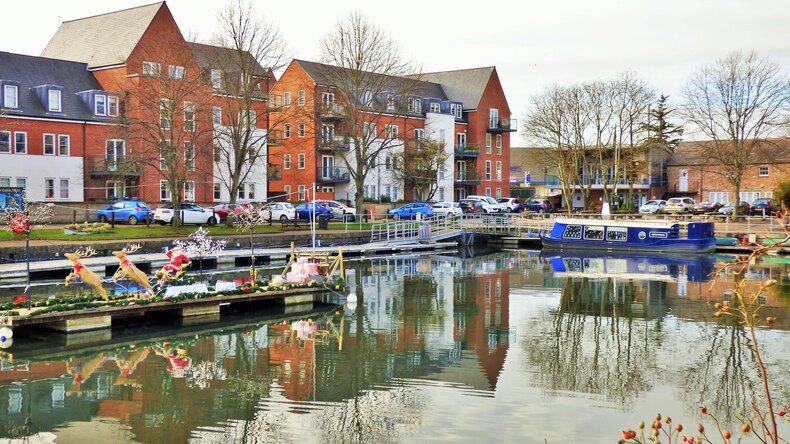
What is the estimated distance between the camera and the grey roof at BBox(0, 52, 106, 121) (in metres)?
48.6

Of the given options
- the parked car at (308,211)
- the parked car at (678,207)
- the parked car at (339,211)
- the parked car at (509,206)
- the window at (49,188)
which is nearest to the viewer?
the window at (49,188)

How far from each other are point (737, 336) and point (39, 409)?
1683 cm

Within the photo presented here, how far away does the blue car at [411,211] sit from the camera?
2362 inches

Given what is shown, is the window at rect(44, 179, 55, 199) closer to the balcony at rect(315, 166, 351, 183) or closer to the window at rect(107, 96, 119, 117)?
the window at rect(107, 96, 119, 117)

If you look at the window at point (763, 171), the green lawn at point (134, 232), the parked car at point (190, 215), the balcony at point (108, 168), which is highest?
the window at point (763, 171)

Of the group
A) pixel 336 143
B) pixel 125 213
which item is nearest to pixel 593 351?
pixel 125 213

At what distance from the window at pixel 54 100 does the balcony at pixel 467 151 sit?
37.4 meters

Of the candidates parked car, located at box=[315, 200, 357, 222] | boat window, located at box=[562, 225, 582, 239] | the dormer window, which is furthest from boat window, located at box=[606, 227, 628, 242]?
the dormer window

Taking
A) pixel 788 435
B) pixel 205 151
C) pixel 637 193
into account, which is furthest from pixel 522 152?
pixel 788 435

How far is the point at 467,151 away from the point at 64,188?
3893cm

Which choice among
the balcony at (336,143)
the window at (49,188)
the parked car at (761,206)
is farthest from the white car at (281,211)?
the parked car at (761,206)

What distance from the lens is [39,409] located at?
556 inches

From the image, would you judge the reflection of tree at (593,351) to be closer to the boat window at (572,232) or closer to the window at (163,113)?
the boat window at (572,232)

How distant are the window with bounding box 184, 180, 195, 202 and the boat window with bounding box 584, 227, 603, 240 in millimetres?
26516
